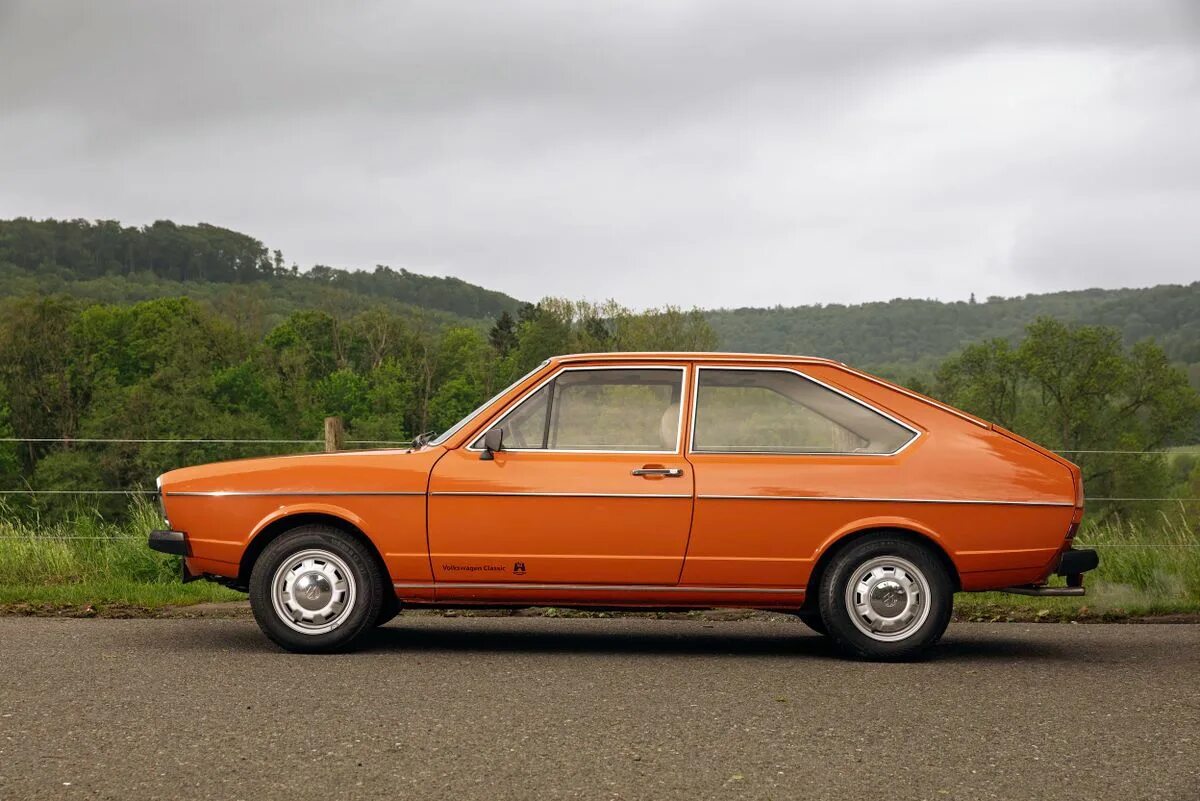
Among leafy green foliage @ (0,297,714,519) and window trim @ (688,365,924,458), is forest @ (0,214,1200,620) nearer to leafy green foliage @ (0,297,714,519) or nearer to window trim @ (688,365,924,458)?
leafy green foliage @ (0,297,714,519)

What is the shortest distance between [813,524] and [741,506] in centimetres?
42

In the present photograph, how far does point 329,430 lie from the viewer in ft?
41.3

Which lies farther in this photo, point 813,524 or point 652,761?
point 813,524

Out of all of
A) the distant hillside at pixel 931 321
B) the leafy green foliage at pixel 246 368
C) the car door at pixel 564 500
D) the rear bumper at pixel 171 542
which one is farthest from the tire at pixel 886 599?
the distant hillside at pixel 931 321

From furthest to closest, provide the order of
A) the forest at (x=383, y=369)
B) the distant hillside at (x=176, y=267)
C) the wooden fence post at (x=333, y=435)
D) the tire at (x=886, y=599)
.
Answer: the distant hillside at (x=176, y=267), the forest at (x=383, y=369), the wooden fence post at (x=333, y=435), the tire at (x=886, y=599)

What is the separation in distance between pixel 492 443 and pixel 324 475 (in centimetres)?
102

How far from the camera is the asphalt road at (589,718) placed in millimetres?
4797

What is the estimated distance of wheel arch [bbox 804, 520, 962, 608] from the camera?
24.7 ft

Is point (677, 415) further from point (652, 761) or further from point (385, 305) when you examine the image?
point (385, 305)

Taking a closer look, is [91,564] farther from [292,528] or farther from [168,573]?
[292,528]

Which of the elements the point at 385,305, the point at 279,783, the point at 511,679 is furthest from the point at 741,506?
the point at 385,305

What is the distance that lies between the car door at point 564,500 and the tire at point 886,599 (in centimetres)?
92

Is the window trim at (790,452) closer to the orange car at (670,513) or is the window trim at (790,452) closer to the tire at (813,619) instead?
the orange car at (670,513)

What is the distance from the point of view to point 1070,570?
764 centimetres
